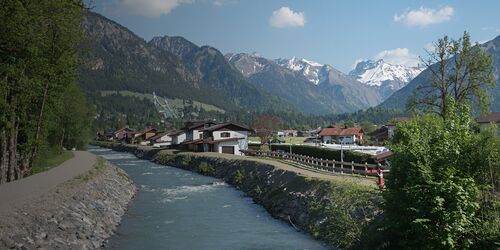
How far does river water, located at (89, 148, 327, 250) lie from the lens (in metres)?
23.9

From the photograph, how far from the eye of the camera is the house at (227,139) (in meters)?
88.8

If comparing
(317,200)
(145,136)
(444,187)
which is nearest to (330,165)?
(317,200)

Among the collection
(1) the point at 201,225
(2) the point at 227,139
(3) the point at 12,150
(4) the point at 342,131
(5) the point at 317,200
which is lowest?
(1) the point at 201,225

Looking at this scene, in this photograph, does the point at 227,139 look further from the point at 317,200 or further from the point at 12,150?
the point at 317,200

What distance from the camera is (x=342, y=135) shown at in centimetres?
15200

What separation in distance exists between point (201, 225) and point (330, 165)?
3078 cm

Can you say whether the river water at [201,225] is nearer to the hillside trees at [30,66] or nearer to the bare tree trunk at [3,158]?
the bare tree trunk at [3,158]

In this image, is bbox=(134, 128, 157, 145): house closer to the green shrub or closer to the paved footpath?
the green shrub

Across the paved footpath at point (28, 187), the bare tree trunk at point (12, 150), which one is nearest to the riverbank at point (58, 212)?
the paved footpath at point (28, 187)

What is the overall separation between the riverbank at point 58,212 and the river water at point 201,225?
1239 mm

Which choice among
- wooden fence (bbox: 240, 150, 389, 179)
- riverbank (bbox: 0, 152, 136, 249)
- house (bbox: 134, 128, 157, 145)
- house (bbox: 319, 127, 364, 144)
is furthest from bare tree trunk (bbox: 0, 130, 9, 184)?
house (bbox: 134, 128, 157, 145)

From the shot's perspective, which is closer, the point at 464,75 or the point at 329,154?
the point at 464,75

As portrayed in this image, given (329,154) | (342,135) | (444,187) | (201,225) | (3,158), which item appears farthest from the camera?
(342,135)

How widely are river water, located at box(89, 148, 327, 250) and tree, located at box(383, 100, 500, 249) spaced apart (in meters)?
8.68
